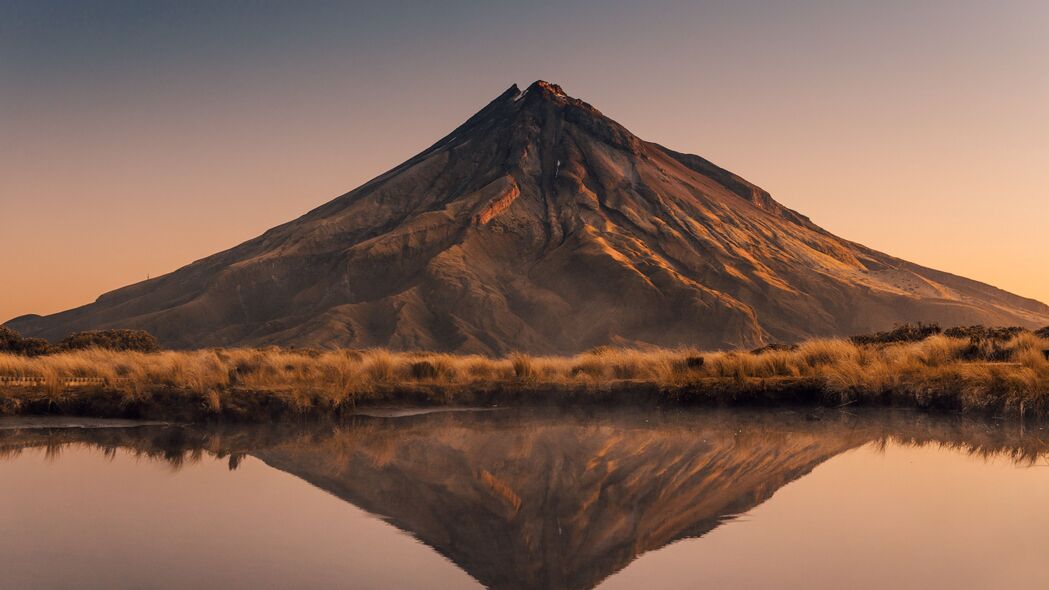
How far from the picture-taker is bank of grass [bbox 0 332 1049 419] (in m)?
16.6

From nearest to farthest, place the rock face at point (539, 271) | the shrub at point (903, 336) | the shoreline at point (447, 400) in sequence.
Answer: the shoreline at point (447, 400)
the shrub at point (903, 336)
the rock face at point (539, 271)

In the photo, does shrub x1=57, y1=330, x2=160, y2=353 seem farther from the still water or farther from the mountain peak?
the mountain peak

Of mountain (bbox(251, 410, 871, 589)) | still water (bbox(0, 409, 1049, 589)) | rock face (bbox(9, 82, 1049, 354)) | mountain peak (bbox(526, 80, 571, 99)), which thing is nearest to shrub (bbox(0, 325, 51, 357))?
still water (bbox(0, 409, 1049, 589))

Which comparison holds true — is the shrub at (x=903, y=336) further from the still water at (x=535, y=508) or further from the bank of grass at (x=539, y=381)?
the still water at (x=535, y=508)

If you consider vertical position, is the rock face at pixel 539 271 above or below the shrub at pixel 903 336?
above

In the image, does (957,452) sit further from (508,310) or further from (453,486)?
(508,310)

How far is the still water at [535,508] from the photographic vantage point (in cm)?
676

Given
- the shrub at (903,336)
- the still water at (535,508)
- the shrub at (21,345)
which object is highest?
the shrub at (21,345)

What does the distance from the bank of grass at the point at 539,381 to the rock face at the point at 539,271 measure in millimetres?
62907

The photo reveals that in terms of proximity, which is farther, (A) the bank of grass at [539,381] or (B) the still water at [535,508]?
(A) the bank of grass at [539,381]

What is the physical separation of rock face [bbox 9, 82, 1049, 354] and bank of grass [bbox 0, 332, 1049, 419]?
62.9 m

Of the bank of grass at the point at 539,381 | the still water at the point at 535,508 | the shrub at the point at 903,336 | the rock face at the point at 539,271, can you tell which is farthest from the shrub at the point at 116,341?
the rock face at the point at 539,271

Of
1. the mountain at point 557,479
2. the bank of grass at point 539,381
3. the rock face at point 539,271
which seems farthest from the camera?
the rock face at point 539,271

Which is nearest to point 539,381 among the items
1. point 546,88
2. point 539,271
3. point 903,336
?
point 903,336
